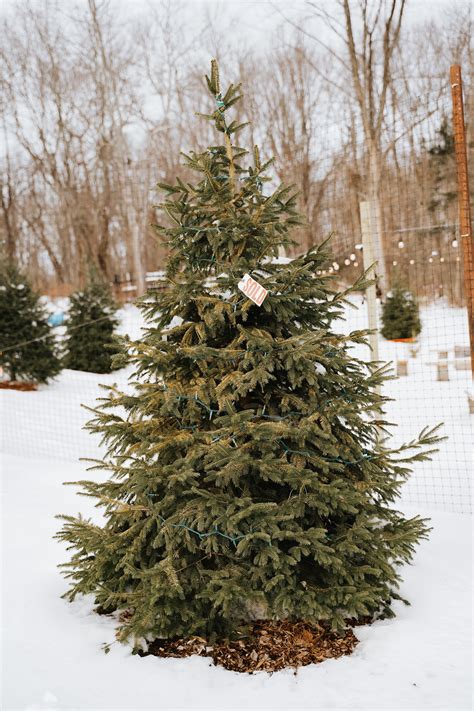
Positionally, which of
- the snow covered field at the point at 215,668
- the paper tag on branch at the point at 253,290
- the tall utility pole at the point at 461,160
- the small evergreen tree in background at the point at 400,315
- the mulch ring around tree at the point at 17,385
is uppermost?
the tall utility pole at the point at 461,160

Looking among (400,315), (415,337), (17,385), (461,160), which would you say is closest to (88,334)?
(17,385)

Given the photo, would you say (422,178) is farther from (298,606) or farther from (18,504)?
(298,606)

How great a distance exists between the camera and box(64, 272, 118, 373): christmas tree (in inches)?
484

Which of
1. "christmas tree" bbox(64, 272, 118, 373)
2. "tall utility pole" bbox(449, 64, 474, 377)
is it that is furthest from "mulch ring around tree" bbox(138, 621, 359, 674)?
"christmas tree" bbox(64, 272, 118, 373)

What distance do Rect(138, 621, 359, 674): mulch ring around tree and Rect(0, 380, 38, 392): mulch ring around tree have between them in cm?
809

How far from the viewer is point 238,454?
2676 mm

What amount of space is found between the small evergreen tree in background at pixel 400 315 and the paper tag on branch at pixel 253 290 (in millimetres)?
10676

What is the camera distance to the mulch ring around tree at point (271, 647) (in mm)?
2765

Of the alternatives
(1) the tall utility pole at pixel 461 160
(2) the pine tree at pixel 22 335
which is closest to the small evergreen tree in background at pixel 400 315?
(2) the pine tree at pixel 22 335

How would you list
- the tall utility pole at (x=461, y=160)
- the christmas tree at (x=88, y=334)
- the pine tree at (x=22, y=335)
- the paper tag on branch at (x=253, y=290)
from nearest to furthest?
1. the paper tag on branch at (x=253, y=290)
2. the tall utility pole at (x=461, y=160)
3. the pine tree at (x=22, y=335)
4. the christmas tree at (x=88, y=334)

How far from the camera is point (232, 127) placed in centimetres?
312

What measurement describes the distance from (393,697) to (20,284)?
9448mm

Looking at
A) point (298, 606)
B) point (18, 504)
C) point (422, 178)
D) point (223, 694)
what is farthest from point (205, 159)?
point (422, 178)

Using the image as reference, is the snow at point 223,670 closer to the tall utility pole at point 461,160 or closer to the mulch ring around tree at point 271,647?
the mulch ring around tree at point 271,647
